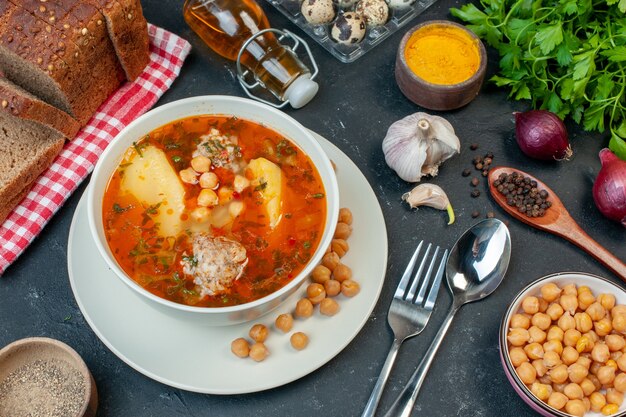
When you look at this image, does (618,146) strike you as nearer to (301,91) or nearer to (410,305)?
(410,305)

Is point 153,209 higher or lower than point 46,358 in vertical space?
higher

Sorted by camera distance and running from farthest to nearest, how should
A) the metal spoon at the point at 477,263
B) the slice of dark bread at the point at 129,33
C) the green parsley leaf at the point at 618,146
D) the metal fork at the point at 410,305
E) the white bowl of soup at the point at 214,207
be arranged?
the green parsley leaf at the point at 618,146 < the slice of dark bread at the point at 129,33 < the metal spoon at the point at 477,263 < the metal fork at the point at 410,305 < the white bowl of soup at the point at 214,207

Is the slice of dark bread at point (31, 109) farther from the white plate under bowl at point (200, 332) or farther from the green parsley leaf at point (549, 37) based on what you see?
the green parsley leaf at point (549, 37)

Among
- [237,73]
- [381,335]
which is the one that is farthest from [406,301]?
[237,73]

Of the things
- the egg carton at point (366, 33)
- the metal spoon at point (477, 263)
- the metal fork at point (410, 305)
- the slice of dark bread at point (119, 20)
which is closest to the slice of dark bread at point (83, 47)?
the slice of dark bread at point (119, 20)

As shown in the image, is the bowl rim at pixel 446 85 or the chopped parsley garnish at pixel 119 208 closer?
the chopped parsley garnish at pixel 119 208

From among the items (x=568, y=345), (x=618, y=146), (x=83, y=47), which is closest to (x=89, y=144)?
(x=83, y=47)

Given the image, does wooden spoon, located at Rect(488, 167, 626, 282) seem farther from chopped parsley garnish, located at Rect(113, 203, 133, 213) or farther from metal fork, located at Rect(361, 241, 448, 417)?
chopped parsley garnish, located at Rect(113, 203, 133, 213)
